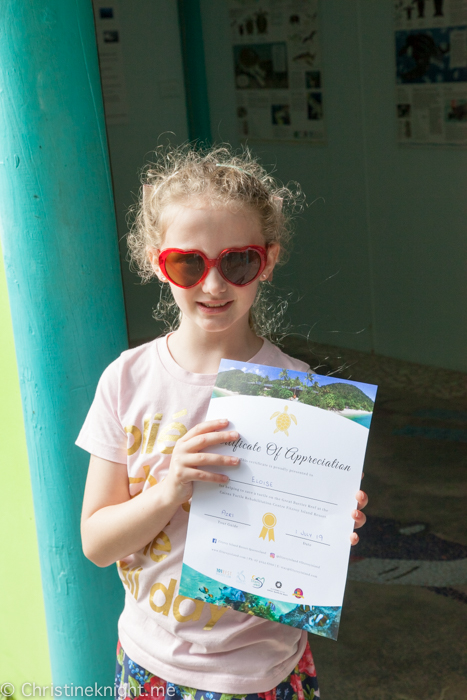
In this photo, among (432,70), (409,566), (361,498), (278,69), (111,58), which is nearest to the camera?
(361,498)

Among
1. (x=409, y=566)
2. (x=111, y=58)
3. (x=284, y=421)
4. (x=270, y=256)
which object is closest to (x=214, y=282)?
(x=270, y=256)

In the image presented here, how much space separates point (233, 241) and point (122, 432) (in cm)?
38

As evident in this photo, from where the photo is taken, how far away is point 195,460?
1114 millimetres

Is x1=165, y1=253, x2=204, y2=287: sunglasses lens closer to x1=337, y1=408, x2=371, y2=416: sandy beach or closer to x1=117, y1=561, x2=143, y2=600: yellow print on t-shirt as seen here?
x1=337, y1=408, x2=371, y2=416: sandy beach

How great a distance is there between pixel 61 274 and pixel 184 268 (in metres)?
0.51

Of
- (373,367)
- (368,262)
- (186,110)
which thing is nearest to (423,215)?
(368,262)

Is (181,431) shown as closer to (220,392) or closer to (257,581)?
(220,392)

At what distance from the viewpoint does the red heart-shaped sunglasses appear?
1183 mm

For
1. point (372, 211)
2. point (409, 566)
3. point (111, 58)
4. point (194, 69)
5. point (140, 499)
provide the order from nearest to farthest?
point (140, 499) → point (409, 566) → point (372, 211) → point (111, 58) → point (194, 69)

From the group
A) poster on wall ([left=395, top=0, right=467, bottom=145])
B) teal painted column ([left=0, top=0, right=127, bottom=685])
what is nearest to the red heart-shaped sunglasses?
teal painted column ([left=0, top=0, right=127, bottom=685])

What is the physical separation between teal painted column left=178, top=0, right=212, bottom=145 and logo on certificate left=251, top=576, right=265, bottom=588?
542 centimetres

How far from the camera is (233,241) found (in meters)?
1.20

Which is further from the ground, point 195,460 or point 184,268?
point 184,268

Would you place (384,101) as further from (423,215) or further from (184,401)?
(184,401)
